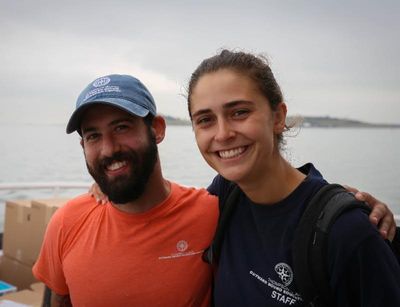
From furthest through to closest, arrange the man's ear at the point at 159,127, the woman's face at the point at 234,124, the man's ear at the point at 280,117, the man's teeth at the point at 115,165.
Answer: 1. the man's ear at the point at 159,127
2. the man's teeth at the point at 115,165
3. the man's ear at the point at 280,117
4. the woman's face at the point at 234,124

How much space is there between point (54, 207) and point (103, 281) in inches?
76.0

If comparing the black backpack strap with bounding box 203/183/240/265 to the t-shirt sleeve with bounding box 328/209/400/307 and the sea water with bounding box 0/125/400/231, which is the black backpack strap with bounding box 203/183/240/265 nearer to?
the t-shirt sleeve with bounding box 328/209/400/307

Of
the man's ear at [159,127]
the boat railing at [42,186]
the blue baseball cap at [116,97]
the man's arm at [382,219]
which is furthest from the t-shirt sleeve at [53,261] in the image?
the boat railing at [42,186]

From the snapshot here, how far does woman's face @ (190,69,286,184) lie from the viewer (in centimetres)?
127

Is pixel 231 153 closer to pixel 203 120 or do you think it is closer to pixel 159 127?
pixel 203 120

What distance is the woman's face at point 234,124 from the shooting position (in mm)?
1270

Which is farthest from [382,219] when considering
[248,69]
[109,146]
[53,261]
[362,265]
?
[53,261]

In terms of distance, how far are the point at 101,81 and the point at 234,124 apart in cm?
63

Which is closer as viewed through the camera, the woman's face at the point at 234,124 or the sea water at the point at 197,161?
the woman's face at the point at 234,124

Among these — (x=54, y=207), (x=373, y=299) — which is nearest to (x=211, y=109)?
(x=373, y=299)

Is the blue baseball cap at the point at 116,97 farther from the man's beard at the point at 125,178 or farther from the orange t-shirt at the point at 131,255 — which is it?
the orange t-shirt at the point at 131,255

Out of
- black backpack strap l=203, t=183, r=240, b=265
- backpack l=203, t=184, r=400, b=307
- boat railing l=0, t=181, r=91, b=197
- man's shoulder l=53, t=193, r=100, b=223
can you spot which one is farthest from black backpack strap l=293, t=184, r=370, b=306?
boat railing l=0, t=181, r=91, b=197

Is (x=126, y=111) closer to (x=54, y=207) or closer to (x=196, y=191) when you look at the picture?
(x=196, y=191)

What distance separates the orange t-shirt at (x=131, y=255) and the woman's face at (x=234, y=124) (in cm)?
33
